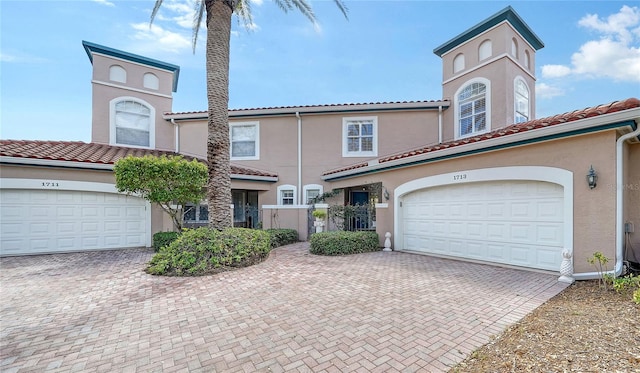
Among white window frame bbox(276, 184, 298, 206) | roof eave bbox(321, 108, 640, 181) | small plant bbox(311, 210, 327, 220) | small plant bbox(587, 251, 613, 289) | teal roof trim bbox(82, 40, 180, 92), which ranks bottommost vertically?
small plant bbox(587, 251, 613, 289)

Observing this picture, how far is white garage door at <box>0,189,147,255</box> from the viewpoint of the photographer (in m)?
10.0

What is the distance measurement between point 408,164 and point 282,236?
6041mm

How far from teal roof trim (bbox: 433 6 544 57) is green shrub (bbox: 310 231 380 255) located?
10497 millimetres

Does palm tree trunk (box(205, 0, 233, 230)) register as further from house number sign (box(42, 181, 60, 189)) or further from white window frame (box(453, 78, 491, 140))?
white window frame (box(453, 78, 491, 140))

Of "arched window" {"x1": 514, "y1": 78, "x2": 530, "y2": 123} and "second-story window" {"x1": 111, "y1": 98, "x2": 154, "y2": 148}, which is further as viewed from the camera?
"second-story window" {"x1": 111, "y1": 98, "x2": 154, "y2": 148}

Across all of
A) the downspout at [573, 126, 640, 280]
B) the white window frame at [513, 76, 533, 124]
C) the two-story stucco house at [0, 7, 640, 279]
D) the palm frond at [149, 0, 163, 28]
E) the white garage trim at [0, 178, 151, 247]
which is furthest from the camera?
the white window frame at [513, 76, 533, 124]

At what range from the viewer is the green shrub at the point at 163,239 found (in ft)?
35.8

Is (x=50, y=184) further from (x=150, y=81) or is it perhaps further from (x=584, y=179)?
(x=584, y=179)

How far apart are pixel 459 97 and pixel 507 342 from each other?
504 inches

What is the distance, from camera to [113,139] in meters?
14.7

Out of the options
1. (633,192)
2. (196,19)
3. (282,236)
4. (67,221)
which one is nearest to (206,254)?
(282,236)

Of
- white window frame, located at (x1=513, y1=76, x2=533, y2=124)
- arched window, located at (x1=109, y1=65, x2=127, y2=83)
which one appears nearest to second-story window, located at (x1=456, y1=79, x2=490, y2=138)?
white window frame, located at (x1=513, y1=76, x2=533, y2=124)

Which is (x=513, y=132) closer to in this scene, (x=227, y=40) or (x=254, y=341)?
(x=254, y=341)

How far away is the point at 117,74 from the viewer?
48.9 feet
